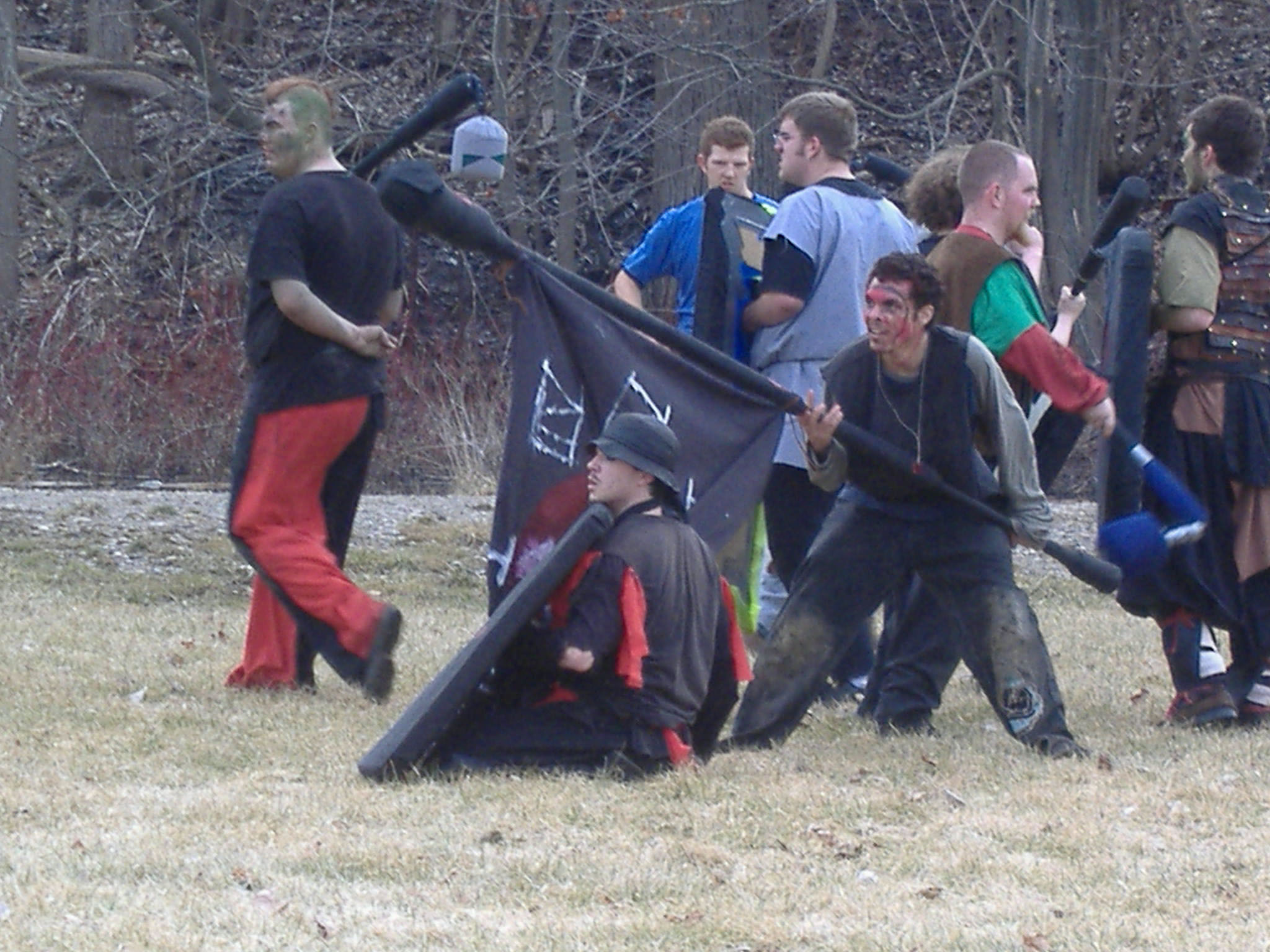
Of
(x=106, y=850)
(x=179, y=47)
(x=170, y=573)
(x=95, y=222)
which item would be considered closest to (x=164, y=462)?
(x=170, y=573)

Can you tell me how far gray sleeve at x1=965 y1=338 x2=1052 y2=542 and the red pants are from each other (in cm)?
205

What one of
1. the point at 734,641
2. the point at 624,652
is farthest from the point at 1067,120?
the point at 624,652

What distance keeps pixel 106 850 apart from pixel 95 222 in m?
16.3

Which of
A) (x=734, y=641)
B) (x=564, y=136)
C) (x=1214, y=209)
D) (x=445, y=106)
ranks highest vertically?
(x=1214, y=209)

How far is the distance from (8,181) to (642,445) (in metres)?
14.5

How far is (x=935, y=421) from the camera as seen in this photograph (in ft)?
20.6

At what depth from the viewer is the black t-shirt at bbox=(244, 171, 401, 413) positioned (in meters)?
6.89

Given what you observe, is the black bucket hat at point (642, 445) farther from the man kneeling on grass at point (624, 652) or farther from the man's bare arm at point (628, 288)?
the man's bare arm at point (628, 288)

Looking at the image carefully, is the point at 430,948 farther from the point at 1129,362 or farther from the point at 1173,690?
the point at 1173,690

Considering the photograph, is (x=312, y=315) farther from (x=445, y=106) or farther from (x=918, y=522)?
(x=918, y=522)

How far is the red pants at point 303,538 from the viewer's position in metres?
6.74

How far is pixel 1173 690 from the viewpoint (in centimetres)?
797

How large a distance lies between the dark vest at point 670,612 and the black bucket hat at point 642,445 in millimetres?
140

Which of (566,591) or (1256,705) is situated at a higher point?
(566,591)
